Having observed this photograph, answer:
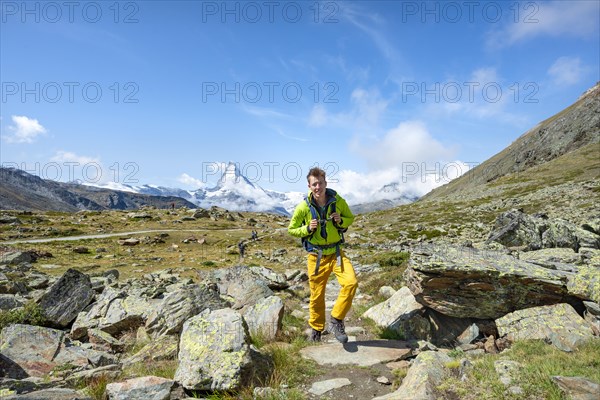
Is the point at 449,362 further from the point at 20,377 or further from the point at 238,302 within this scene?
the point at 20,377

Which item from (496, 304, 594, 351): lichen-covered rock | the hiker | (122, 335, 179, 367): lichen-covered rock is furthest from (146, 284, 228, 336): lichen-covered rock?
(496, 304, 594, 351): lichen-covered rock

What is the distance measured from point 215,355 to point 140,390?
56.1 inches

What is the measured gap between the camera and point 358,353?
8445 mm

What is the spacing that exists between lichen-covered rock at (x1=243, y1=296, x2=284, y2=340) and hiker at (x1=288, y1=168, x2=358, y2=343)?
1149 mm

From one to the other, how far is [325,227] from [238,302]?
23.4 ft

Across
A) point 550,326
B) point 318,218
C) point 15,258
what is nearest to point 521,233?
point 550,326

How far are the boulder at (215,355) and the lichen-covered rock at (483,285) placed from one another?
5788 mm

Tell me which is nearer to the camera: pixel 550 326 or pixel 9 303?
pixel 550 326

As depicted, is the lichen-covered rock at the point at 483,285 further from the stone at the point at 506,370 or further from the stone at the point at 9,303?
the stone at the point at 9,303

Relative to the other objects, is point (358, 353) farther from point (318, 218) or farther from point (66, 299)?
point (66, 299)

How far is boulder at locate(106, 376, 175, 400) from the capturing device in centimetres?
590

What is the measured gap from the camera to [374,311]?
12258 mm

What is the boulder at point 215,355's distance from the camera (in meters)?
6.35

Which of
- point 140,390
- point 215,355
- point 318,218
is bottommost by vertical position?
point 140,390
